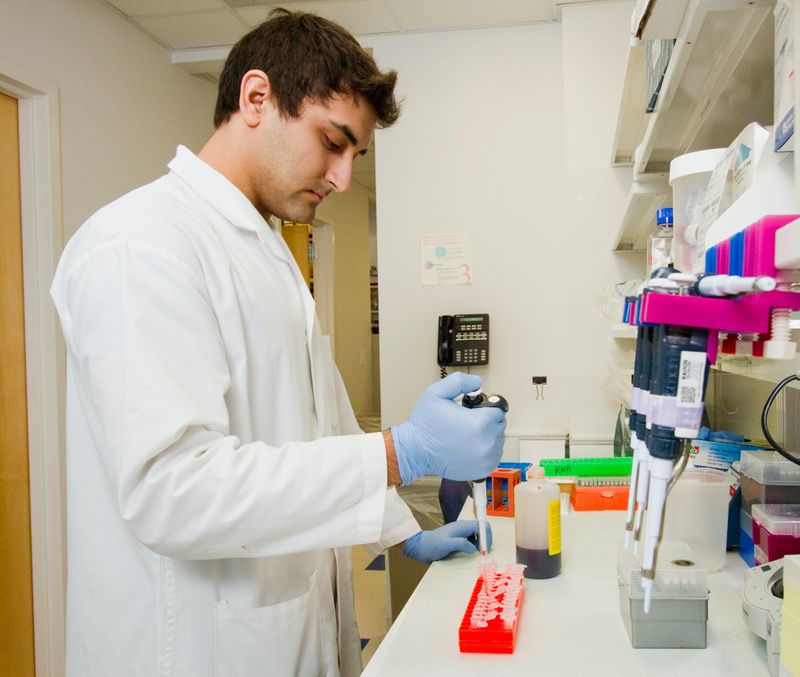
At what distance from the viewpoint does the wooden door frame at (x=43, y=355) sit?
93.0 inches

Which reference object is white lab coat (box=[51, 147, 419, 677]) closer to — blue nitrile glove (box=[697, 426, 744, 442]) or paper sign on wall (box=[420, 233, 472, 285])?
blue nitrile glove (box=[697, 426, 744, 442])

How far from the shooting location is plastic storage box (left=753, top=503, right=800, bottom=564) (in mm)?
1189

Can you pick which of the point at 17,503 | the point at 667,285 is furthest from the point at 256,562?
the point at 17,503

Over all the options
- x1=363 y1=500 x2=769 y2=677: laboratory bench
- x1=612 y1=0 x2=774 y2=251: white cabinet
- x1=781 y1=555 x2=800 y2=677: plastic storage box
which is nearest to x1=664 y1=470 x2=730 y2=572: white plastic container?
x1=363 y1=500 x2=769 y2=677: laboratory bench

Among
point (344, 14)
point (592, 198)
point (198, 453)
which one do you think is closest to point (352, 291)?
point (344, 14)

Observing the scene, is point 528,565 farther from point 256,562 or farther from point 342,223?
point 342,223

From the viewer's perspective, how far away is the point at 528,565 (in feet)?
4.42

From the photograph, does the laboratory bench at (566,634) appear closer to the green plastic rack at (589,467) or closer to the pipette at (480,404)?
the pipette at (480,404)

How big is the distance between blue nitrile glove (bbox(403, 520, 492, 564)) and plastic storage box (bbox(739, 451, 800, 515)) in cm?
53

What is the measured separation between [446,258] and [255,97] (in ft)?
6.03

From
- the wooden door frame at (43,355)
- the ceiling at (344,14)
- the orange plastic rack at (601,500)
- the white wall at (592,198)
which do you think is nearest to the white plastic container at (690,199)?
the orange plastic rack at (601,500)

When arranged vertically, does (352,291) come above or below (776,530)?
above

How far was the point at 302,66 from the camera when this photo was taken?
3.95 ft

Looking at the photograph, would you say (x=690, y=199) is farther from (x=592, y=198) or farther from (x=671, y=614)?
(x=592, y=198)
